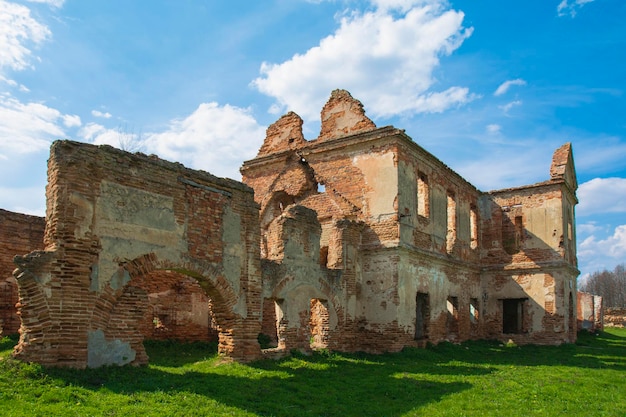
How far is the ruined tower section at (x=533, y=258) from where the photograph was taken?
71.9ft

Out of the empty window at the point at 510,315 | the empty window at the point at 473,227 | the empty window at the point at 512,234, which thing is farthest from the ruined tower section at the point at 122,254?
the empty window at the point at 510,315

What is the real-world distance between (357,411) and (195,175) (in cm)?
544

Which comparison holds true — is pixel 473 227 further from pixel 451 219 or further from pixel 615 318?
pixel 615 318

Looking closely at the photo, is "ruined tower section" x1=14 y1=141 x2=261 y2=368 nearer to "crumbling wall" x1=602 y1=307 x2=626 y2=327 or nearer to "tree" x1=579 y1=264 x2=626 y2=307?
"crumbling wall" x1=602 y1=307 x2=626 y2=327

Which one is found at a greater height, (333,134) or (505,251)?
(333,134)

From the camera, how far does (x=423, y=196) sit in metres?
19.1

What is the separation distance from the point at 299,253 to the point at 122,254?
545 centimetres

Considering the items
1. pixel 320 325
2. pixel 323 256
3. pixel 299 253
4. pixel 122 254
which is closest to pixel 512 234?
pixel 323 256

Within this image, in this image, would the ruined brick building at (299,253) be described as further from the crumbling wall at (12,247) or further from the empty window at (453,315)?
the crumbling wall at (12,247)

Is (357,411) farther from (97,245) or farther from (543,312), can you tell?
(543,312)

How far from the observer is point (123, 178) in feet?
32.5

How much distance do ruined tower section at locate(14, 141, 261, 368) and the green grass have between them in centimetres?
52

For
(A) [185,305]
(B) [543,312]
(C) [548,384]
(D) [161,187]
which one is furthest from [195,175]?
(B) [543,312]

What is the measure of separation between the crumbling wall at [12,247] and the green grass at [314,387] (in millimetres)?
1211
